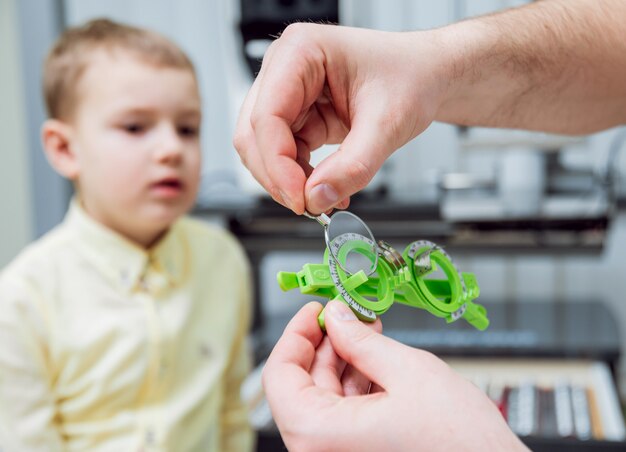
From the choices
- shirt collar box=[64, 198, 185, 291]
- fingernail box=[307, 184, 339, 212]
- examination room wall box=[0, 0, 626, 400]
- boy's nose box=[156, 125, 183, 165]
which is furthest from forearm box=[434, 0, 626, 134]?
examination room wall box=[0, 0, 626, 400]

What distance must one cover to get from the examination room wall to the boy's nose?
586mm

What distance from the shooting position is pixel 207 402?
3.75ft

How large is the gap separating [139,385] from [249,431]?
28 cm

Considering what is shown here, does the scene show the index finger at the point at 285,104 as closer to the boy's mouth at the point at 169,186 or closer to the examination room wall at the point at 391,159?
the boy's mouth at the point at 169,186

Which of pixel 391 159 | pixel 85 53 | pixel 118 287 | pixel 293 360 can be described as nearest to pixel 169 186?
pixel 118 287

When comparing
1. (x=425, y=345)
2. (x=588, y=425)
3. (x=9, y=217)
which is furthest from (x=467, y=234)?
(x=9, y=217)

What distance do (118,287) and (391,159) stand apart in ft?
3.50

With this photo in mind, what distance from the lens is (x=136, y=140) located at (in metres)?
1.10

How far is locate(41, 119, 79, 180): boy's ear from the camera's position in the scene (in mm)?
1172

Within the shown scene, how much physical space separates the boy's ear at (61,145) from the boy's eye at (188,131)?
0.20 metres

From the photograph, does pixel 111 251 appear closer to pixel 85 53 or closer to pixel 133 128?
pixel 133 128

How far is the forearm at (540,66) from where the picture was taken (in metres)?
0.63

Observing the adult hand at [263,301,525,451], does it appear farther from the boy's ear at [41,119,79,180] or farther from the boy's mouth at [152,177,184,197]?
the boy's ear at [41,119,79,180]

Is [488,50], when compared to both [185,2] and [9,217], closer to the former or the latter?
[185,2]
